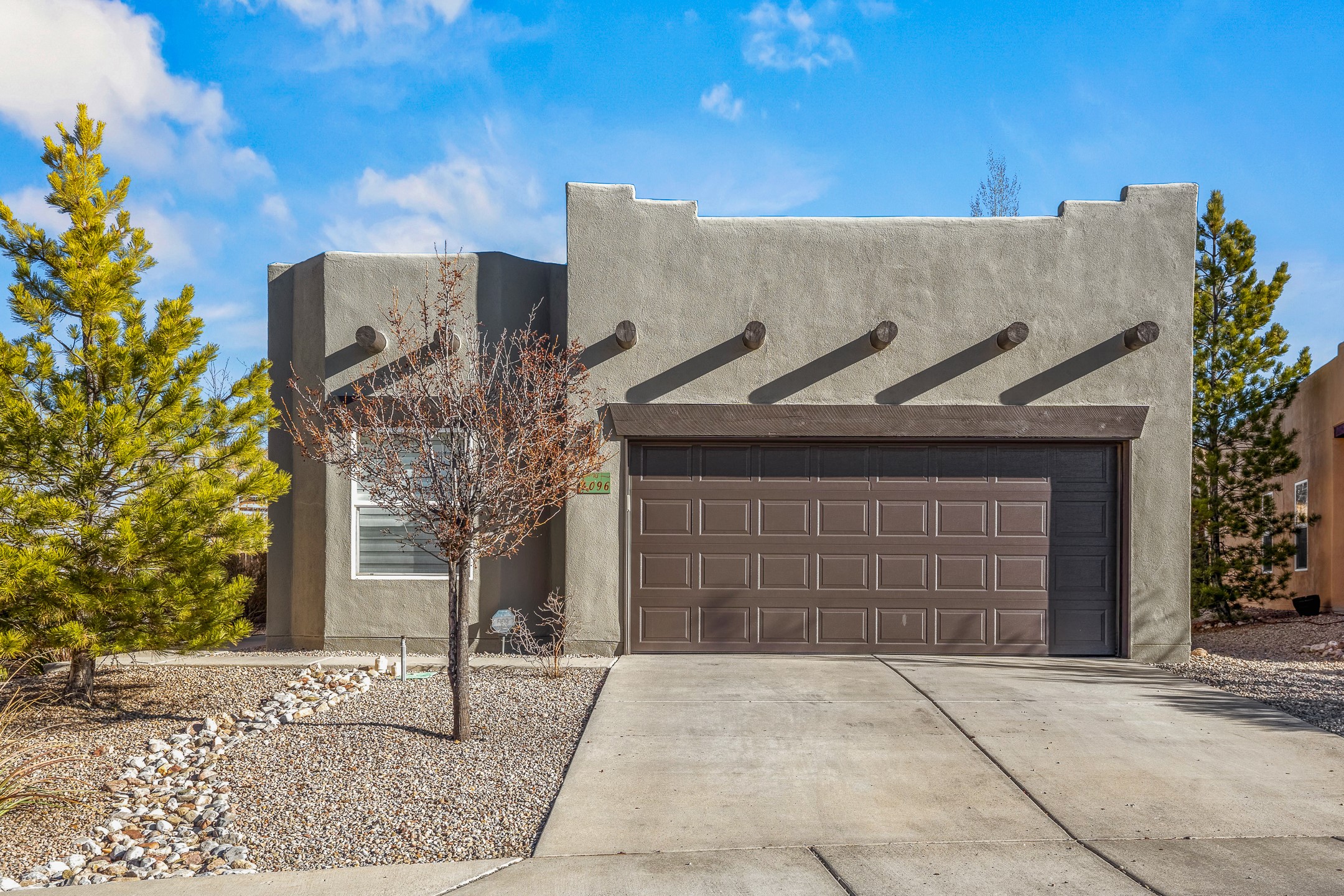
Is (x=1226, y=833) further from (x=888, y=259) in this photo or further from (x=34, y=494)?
(x=34, y=494)

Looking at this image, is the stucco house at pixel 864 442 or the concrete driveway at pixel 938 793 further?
the stucco house at pixel 864 442

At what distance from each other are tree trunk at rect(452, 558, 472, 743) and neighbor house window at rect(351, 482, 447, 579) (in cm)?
357

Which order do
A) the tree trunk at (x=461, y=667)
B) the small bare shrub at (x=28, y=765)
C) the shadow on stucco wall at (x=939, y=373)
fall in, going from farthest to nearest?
the shadow on stucco wall at (x=939, y=373) → the tree trunk at (x=461, y=667) → the small bare shrub at (x=28, y=765)

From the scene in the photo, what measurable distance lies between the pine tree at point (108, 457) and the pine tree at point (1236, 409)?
12.0m

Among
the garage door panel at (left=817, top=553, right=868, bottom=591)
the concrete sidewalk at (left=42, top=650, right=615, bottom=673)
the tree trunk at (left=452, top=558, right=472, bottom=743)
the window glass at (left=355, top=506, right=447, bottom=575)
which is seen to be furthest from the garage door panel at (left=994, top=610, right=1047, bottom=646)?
the window glass at (left=355, top=506, right=447, bottom=575)

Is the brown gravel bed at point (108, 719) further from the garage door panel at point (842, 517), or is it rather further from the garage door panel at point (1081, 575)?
the garage door panel at point (1081, 575)

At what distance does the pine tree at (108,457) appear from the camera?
6723mm

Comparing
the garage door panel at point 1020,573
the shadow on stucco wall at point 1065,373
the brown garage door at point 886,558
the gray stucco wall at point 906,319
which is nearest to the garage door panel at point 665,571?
the brown garage door at point 886,558

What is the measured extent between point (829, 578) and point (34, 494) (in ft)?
24.0

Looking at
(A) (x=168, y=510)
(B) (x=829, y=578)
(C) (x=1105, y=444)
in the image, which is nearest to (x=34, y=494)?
(A) (x=168, y=510)

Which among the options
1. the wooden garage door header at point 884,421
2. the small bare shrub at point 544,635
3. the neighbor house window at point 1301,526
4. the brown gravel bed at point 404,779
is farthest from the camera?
the neighbor house window at point 1301,526

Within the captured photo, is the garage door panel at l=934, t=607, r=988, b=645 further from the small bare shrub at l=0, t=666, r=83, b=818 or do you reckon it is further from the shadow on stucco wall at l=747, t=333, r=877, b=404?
the small bare shrub at l=0, t=666, r=83, b=818

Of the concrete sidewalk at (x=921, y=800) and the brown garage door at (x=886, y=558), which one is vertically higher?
the brown garage door at (x=886, y=558)

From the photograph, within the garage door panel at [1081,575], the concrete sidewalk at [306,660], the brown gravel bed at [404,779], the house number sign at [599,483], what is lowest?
the concrete sidewalk at [306,660]
